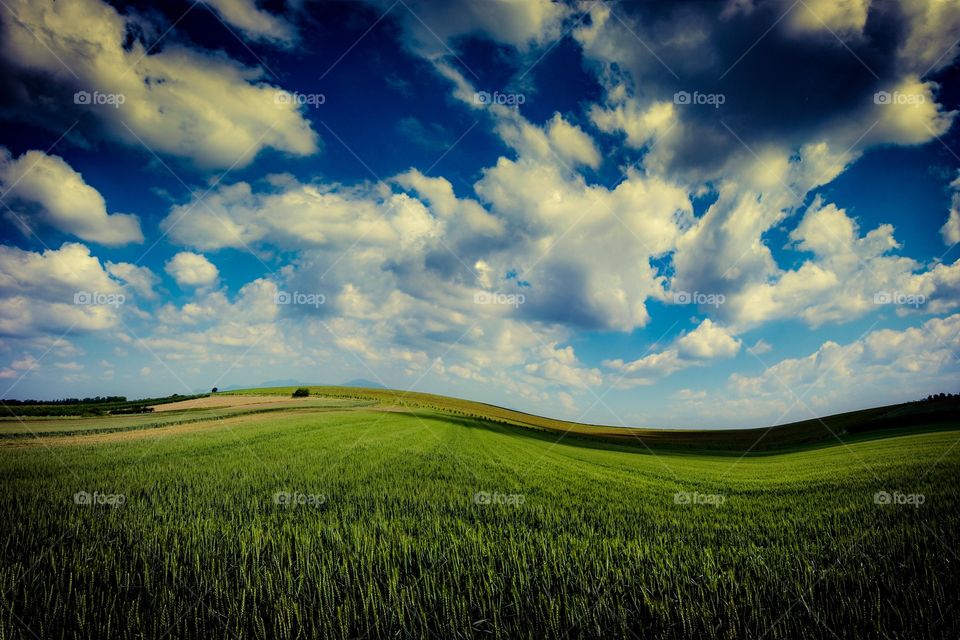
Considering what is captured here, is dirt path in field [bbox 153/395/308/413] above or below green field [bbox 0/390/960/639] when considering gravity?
below

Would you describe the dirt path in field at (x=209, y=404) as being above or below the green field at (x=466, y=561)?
below

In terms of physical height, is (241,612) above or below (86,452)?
above

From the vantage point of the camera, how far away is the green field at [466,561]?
13.0ft

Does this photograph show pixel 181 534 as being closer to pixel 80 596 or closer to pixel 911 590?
→ pixel 80 596

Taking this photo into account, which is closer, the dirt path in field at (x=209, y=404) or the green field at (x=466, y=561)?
the green field at (x=466, y=561)

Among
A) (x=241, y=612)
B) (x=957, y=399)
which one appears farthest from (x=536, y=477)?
(x=957, y=399)

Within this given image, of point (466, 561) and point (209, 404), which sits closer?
point (466, 561)

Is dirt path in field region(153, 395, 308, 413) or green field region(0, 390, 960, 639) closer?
green field region(0, 390, 960, 639)

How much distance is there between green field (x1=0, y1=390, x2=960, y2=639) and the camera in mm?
3953

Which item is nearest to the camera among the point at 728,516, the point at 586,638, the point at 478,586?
the point at 586,638

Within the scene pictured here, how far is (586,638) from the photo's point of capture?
379 centimetres

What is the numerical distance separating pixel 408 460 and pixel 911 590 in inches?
593

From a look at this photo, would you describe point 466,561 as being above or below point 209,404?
above

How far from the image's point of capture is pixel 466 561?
17.4ft
